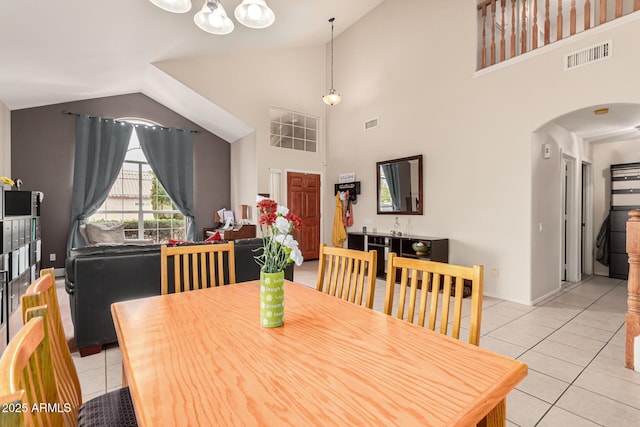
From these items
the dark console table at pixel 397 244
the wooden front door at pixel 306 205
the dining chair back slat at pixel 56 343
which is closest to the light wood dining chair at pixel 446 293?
the dining chair back slat at pixel 56 343

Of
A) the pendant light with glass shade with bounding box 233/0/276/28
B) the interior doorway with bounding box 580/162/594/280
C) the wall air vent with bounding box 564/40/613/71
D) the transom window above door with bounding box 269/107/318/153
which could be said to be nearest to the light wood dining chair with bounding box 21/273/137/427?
the pendant light with glass shade with bounding box 233/0/276/28

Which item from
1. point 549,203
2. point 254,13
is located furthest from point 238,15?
point 549,203

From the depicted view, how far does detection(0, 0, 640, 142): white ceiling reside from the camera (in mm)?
2984

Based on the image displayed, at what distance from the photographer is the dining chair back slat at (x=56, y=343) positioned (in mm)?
952

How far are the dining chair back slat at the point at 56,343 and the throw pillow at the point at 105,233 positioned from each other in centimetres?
513

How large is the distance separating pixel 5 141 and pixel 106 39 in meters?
2.81

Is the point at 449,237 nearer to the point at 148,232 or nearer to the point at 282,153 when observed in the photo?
the point at 282,153

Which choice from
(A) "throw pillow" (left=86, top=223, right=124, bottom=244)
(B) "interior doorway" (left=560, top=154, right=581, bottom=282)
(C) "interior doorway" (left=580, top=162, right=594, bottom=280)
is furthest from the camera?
(A) "throw pillow" (left=86, top=223, right=124, bottom=244)

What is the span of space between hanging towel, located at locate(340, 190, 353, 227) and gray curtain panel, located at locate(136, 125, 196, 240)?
10.5ft

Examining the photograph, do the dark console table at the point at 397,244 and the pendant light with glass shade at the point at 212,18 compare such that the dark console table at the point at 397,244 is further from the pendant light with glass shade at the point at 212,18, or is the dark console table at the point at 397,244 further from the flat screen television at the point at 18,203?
the flat screen television at the point at 18,203

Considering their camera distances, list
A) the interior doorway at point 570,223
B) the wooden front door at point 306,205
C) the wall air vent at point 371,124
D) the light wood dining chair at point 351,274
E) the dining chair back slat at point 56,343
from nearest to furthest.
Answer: the dining chair back slat at point 56,343, the light wood dining chair at point 351,274, the interior doorway at point 570,223, the wall air vent at point 371,124, the wooden front door at point 306,205

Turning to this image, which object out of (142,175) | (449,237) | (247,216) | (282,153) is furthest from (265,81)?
(449,237)

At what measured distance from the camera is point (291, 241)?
1.24m

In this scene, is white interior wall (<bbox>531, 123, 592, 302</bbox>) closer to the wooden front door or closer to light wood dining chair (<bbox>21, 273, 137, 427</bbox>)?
the wooden front door
